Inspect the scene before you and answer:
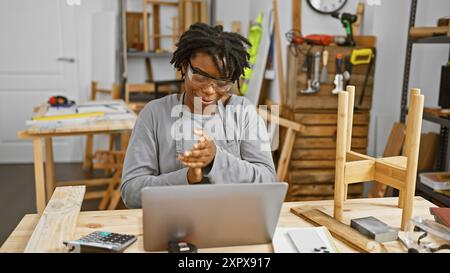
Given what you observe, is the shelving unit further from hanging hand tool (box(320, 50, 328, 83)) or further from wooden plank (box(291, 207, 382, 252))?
wooden plank (box(291, 207, 382, 252))

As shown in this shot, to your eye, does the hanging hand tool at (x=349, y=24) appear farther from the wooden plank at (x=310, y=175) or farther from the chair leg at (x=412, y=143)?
the chair leg at (x=412, y=143)

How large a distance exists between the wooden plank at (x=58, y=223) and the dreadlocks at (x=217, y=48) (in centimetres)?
46

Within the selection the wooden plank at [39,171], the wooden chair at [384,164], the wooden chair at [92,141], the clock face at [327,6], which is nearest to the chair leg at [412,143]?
the wooden chair at [384,164]

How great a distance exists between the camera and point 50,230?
0.93m

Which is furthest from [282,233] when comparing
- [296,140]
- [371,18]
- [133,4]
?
[133,4]

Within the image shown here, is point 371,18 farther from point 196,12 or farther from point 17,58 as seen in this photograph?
point 17,58

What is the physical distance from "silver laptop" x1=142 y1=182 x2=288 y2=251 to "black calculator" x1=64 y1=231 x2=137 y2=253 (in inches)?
2.4

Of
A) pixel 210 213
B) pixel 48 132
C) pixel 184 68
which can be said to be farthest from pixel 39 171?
pixel 210 213

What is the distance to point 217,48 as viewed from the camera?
116cm

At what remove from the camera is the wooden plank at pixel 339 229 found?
911 mm

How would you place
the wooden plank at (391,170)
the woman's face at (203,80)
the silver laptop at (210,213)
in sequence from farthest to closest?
the woman's face at (203,80) → the wooden plank at (391,170) → the silver laptop at (210,213)

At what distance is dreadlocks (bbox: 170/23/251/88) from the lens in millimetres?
1153

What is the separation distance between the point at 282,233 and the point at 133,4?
354 centimetres

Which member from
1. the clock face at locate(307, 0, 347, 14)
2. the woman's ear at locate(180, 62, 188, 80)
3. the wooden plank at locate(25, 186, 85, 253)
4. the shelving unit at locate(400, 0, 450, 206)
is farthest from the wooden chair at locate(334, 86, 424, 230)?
the clock face at locate(307, 0, 347, 14)
